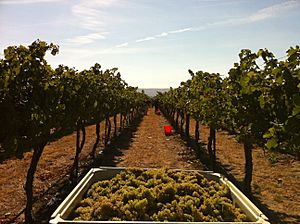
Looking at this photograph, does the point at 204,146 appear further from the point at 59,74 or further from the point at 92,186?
the point at 92,186

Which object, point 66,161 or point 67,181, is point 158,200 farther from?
point 66,161

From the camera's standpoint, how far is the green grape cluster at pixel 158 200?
4.63 metres

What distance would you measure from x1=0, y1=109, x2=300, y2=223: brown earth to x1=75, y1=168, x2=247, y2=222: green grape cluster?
2.53m

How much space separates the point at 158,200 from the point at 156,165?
1036cm

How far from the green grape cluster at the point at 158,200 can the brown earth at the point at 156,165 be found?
2.53 meters

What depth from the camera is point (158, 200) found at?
515 cm

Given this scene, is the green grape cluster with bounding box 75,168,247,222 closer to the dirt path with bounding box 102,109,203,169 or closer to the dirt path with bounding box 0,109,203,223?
the dirt path with bounding box 0,109,203,223

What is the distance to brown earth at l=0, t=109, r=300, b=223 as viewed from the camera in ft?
32.3

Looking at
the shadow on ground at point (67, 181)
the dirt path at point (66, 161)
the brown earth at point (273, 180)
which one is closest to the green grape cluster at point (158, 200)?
the brown earth at point (273, 180)

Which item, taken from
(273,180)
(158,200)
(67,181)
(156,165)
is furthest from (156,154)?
(158,200)

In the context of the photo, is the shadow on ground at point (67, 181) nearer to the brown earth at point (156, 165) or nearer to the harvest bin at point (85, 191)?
the brown earth at point (156, 165)

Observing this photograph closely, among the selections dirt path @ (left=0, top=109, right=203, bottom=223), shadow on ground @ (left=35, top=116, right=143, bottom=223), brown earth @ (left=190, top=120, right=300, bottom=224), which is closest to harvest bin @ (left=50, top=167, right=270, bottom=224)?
brown earth @ (left=190, top=120, right=300, bottom=224)

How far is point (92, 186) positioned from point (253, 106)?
449cm

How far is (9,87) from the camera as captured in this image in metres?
6.07
